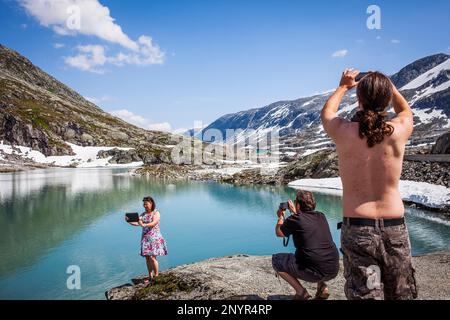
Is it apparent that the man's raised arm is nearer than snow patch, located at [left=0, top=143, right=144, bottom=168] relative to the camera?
Yes

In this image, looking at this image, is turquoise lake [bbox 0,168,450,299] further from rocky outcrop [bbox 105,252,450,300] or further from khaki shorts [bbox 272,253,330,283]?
khaki shorts [bbox 272,253,330,283]

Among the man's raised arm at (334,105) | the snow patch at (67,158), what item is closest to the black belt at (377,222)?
the man's raised arm at (334,105)

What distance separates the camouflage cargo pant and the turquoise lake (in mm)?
12144

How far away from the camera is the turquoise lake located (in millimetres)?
16141

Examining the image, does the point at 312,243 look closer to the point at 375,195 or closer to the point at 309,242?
the point at 309,242

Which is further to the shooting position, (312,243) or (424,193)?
(424,193)

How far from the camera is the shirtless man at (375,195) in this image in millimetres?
4207

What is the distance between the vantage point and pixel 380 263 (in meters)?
4.37

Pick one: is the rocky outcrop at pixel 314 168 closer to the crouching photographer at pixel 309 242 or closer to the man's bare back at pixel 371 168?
the crouching photographer at pixel 309 242

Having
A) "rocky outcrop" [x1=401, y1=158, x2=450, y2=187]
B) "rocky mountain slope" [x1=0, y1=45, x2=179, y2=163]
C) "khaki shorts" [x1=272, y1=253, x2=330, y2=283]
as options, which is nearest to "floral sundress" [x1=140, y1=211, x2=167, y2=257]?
"khaki shorts" [x1=272, y1=253, x2=330, y2=283]

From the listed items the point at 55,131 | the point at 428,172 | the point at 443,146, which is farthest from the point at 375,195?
the point at 55,131

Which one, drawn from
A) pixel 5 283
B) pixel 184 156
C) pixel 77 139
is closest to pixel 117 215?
pixel 5 283

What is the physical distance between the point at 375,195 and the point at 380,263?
0.90 meters

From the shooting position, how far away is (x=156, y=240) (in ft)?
38.9
